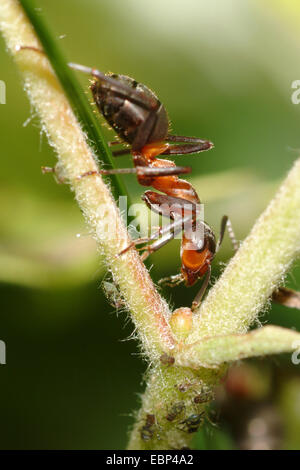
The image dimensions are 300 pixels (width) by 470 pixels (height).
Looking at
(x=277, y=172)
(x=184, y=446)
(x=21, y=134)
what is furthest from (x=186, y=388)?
(x=277, y=172)

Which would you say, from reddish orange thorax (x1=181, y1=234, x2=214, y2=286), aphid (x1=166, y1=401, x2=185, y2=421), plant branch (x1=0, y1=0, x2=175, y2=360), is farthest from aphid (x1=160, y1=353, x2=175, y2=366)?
reddish orange thorax (x1=181, y1=234, x2=214, y2=286)

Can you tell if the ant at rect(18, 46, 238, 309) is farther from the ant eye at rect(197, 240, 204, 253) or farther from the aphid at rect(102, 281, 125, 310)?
the aphid at rect(102, 281, 125, 310)

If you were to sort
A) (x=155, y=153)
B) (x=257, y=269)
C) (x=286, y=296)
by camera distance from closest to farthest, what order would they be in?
(x=257, y=269)
(x=286, y=296)
(x=155, y=153)

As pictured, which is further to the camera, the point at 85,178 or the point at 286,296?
the point at 286,296

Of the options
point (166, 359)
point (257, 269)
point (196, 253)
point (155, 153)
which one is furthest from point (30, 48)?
point (155, 153)

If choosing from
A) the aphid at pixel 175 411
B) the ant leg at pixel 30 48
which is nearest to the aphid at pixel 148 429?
the aphid at pixel 175 411

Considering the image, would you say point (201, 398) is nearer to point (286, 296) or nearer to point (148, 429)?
point (148, 429)

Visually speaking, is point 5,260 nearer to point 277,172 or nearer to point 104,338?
point 104,338
